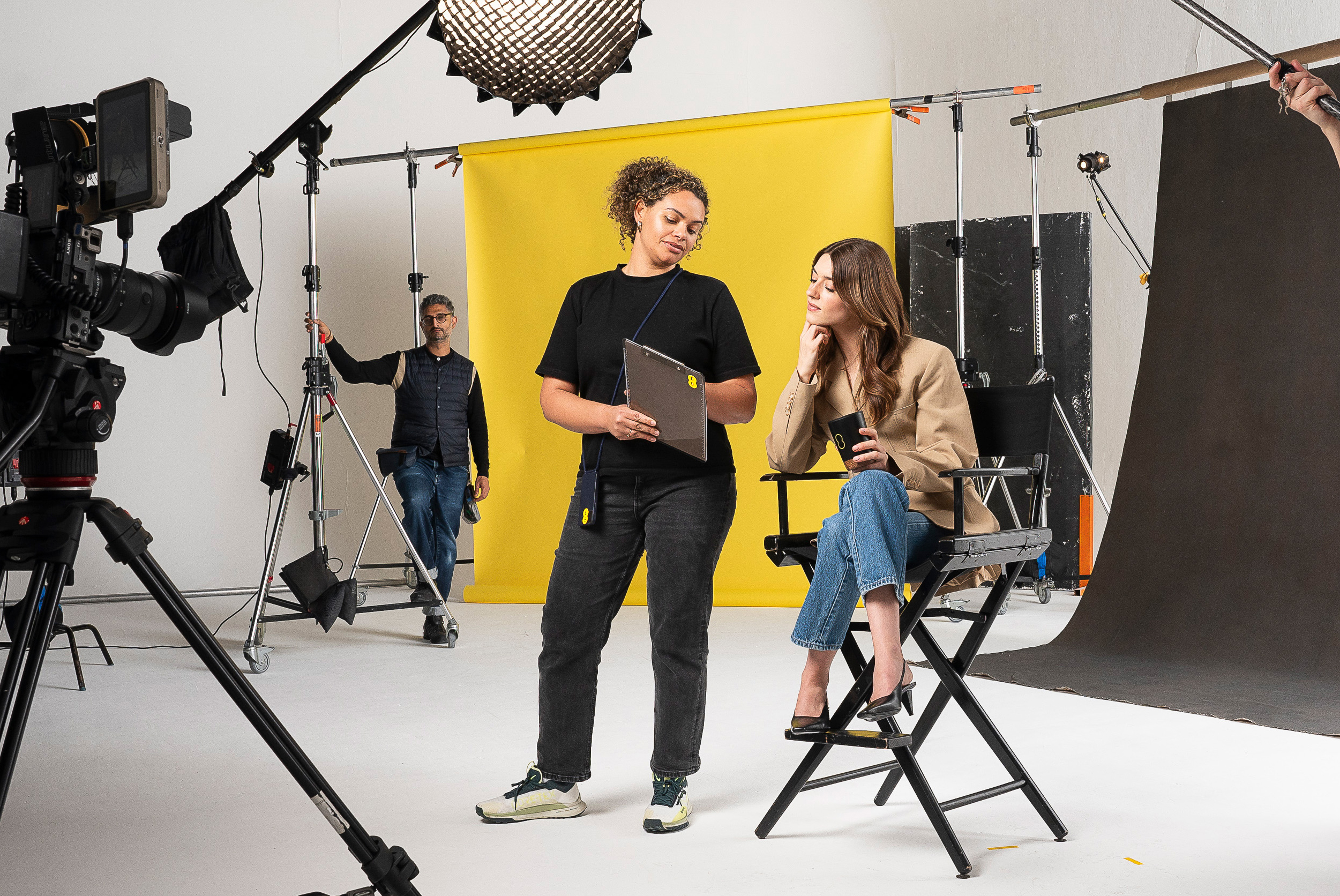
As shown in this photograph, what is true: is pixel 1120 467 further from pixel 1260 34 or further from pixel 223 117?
pixel 223 117

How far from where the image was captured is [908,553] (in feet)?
6.84

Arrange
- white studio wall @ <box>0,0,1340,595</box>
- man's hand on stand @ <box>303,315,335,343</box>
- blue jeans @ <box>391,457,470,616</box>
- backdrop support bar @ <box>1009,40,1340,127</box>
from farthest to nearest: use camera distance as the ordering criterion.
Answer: white studio wall @ <box>0,0,1340,595</box>, blue jeans @ <box>391,457,470,616</box>, man's hand on stand @ <box>303,315,335,343</box>, backdrop support bar @ <box>1009,40,1340,127</box>

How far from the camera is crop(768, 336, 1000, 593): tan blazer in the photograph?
2.11 meters

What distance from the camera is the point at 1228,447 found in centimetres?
364

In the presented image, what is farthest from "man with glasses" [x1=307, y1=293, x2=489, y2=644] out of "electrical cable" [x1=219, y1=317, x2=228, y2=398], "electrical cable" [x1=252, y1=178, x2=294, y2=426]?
"electrical cable" [x1=252, y1=178, x2=294, y2=426]

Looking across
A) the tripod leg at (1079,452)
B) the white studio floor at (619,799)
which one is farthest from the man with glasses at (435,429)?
the tripod leg at (1079,452)

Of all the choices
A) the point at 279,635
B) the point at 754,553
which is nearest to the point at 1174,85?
the point at 754,553

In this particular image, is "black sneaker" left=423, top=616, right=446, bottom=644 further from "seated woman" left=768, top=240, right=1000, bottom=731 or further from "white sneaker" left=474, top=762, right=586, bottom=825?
"seated woman" left=768, top=240, right=1000, bottom=731

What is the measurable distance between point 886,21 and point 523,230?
2605 millimetres

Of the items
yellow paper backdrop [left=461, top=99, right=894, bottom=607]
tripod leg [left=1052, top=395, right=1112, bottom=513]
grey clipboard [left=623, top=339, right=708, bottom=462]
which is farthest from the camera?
yellow paper backdrop [left=461, top=99, right=894, bottom=607]

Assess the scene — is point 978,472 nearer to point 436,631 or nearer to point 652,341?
point 652,341

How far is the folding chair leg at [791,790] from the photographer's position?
2.07 metres

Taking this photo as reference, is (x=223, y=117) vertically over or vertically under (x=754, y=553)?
over

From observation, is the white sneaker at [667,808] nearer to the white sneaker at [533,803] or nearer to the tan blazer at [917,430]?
the white sneaker at [533,803]
